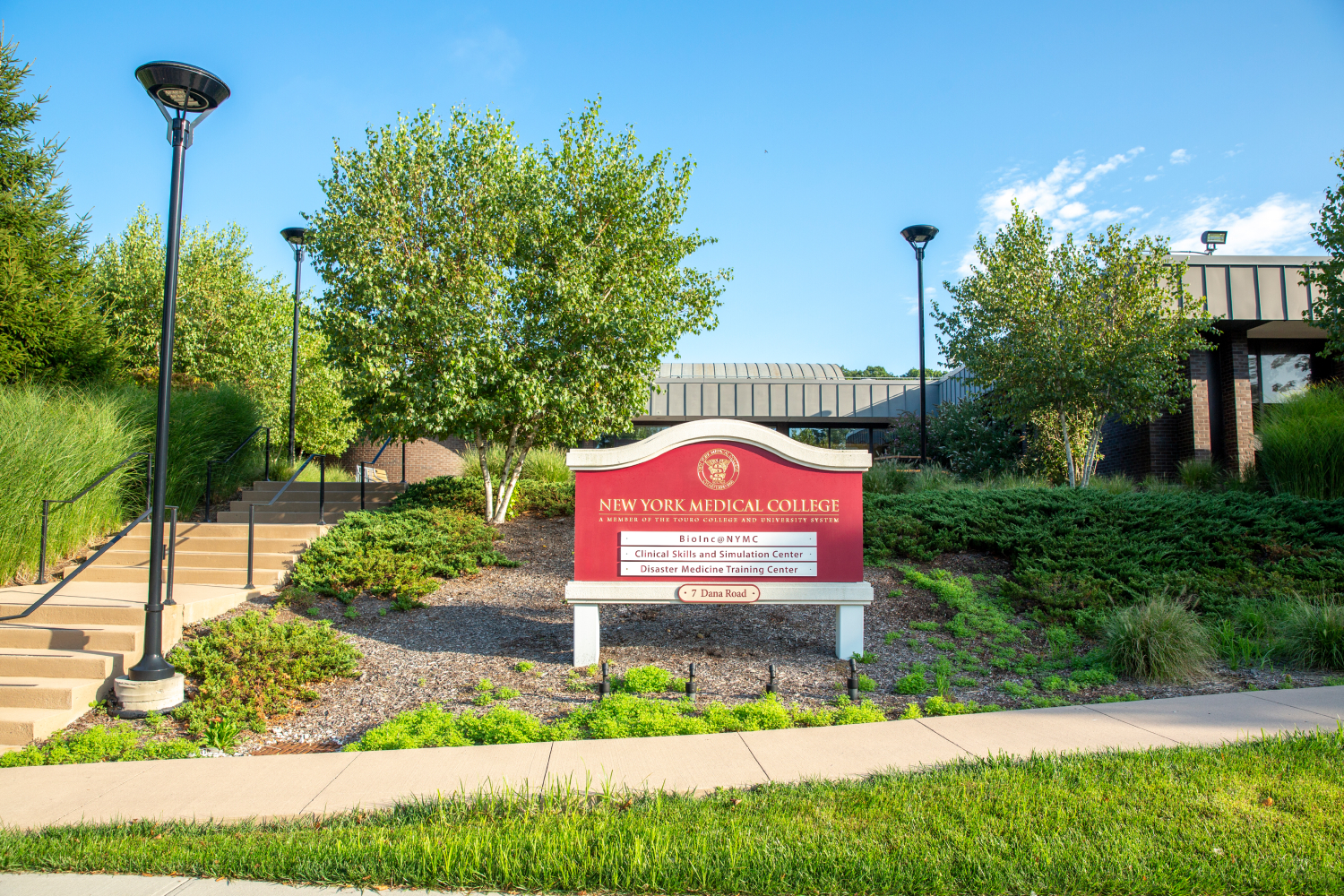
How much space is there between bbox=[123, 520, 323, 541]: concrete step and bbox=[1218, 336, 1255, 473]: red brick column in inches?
668

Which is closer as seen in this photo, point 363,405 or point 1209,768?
point 1209,768

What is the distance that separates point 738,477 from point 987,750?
324cm

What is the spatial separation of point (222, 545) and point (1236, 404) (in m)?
18.4

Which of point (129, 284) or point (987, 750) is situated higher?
point (129, 284)

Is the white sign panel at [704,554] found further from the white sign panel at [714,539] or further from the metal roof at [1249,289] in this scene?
the metal roof at [1249,289]

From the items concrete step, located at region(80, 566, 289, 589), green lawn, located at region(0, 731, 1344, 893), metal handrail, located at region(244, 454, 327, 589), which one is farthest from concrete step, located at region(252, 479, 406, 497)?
green lawn, located at region(0, 731, 1344, 893)

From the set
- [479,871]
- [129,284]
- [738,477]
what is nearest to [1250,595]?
[738,477]

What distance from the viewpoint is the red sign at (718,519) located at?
23.5 ft

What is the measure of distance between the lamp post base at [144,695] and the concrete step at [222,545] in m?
3.81

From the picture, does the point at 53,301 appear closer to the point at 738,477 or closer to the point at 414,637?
the point at 414,637

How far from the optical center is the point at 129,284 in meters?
19.5

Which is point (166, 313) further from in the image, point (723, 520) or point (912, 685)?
point (912, 685)

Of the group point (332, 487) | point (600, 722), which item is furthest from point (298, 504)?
point (600, 722)

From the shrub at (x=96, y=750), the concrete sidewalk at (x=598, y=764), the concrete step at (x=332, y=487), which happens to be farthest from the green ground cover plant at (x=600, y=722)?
the concrete step at (x=332, y=487)
